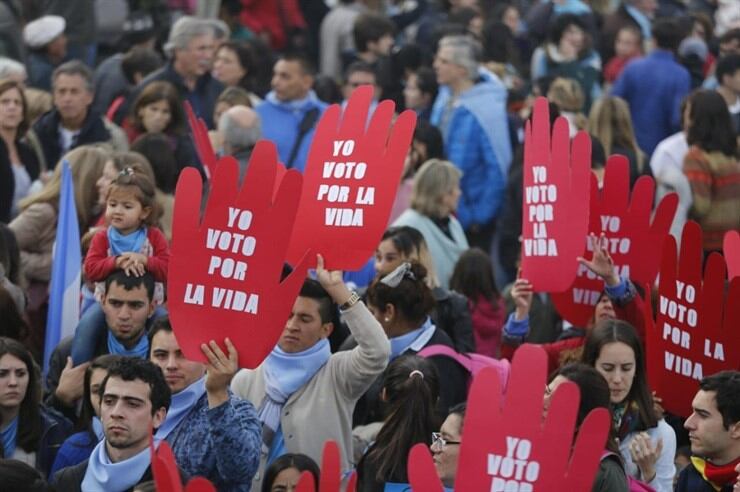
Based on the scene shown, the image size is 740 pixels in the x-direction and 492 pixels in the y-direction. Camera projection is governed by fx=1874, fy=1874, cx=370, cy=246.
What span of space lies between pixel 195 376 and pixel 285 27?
10.6 metres

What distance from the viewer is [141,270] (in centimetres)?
815

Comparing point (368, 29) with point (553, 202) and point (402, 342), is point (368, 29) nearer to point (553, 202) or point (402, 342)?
point (402, 342)

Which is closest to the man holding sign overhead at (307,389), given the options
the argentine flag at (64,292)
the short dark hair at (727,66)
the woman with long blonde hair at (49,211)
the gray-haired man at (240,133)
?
the argentine flag at (64,292)

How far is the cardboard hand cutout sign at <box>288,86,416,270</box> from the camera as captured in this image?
291 inches

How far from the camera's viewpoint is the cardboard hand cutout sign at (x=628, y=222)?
28.6ft

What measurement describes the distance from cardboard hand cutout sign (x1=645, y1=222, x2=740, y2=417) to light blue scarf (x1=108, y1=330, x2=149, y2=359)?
2155 millimetres

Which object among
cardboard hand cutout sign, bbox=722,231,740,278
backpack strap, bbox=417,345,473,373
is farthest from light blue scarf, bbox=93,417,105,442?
cardboard hand cutout sign, bbox=722,231,740,278

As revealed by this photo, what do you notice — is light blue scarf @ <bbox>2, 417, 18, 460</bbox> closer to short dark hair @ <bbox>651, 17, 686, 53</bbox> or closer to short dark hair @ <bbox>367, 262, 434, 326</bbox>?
short dark hair @ <bbox>367, 262, 434, 326</bbox>

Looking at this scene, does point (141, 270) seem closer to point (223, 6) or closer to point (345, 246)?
point (345, 246)

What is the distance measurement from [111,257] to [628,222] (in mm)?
2402

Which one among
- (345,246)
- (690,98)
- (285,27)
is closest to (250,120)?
(690,98)

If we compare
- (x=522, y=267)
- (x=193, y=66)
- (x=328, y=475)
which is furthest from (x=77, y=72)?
(x=328, y=475)

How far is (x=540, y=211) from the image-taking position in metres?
8.16

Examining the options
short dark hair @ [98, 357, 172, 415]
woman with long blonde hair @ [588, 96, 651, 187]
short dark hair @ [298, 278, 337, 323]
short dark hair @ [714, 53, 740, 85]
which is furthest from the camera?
short dark hair @ [714, 53, 740, 85]
